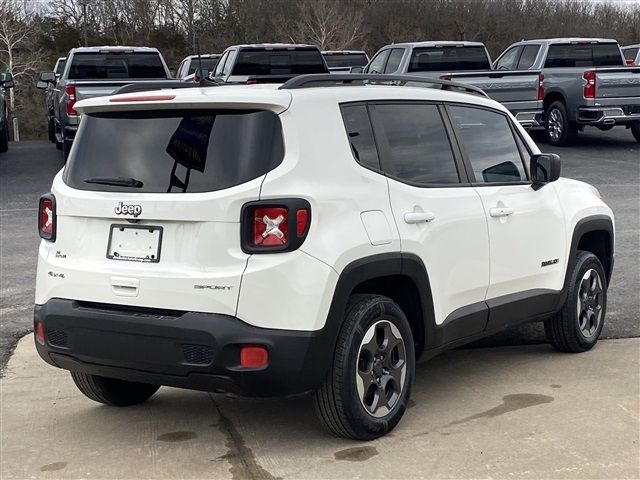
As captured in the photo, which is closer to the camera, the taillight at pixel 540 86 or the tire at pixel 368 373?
the tire at pixel 368 373

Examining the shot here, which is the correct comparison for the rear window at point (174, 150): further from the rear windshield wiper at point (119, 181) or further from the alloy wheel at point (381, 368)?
the alloy wheel at point (381, 368)

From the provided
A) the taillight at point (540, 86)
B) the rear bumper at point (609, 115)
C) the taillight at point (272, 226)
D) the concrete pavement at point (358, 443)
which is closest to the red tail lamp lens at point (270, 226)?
the taillight at point (272, 226)

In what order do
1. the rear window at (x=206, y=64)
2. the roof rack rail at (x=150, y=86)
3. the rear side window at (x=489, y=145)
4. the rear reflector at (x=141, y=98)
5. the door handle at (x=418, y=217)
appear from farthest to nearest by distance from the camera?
the rear window at (x=206, y=64) → the rear side window at (x=489, y=145) → the roof rack rail at (x=150, y=86) → the door handle at (x=418, y=217) → the rear reflector at (x=141, y=98)

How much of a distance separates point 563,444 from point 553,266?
5.35ft

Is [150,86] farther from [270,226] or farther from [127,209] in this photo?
[270,226]

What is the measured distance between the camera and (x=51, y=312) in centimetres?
466

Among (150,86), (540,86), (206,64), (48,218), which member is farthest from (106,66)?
(48,218)

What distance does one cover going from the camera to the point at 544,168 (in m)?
5.82

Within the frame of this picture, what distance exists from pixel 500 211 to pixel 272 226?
1774 mm

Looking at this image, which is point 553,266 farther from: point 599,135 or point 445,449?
point 599,135

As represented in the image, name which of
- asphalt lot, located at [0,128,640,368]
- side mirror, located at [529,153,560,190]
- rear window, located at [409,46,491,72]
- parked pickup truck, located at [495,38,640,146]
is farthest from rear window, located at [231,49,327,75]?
side mirror, located at [529,153,560,190]

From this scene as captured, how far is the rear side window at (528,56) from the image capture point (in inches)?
797

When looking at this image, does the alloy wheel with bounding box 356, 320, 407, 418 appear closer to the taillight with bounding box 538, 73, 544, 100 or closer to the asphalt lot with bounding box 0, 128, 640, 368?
the asphalt lot with bounding box 0, 128, 640, 368

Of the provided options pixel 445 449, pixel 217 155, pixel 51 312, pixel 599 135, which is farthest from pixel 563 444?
pixel 599 135
